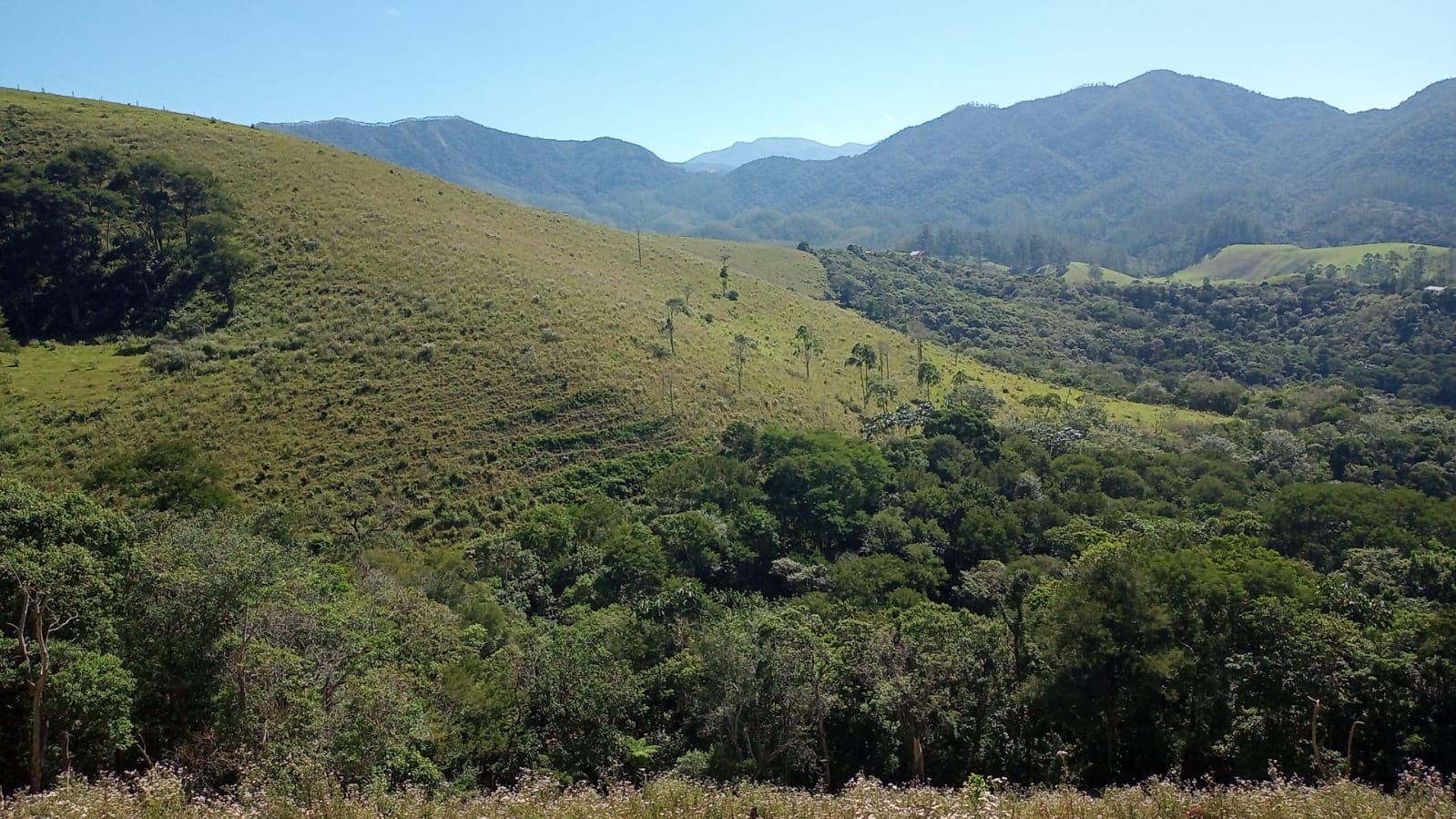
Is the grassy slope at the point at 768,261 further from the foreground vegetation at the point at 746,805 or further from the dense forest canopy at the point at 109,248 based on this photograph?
the foreground vegetation at the point at 746,805

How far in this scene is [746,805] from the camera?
10.2 metres

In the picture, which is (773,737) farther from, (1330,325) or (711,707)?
(1330,325)

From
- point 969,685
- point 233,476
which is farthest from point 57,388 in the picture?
point 969,685

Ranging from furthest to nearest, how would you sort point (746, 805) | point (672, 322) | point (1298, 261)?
point (1298, 261)
point (672, 322)
point (746, 805)

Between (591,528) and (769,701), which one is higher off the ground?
(769,701)

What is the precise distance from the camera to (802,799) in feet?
34.0

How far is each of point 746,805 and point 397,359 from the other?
47.5 metres

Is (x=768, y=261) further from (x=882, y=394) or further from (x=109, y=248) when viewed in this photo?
(x=109, y=248)

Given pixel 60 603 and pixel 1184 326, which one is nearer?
pixel 60 603

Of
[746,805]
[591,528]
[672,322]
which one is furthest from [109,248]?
[746,805]

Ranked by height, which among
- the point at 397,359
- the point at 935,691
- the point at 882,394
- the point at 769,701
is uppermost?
the point at 397,359

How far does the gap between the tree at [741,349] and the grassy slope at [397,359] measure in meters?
1.22

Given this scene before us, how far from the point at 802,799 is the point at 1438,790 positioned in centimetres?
851

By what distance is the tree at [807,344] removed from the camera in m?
70.2
